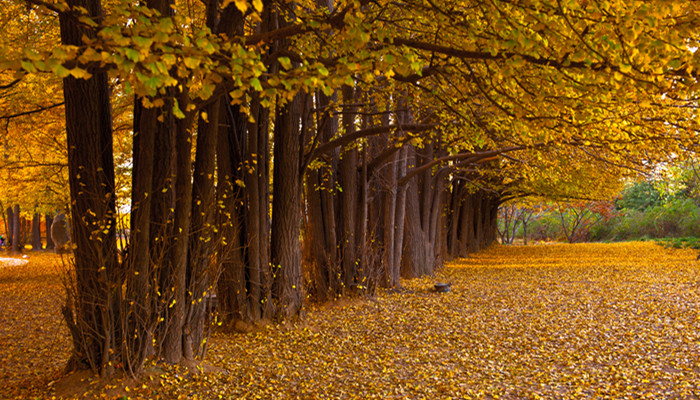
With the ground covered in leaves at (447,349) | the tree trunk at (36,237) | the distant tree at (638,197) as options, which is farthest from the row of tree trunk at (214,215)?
the distant tree at (638,197)

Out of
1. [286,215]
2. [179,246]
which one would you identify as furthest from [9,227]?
[179,246]

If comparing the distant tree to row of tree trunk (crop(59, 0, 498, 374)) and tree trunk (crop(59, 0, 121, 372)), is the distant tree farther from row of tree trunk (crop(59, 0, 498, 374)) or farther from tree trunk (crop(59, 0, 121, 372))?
tree trunk (crop(59, 0, 121, 372))

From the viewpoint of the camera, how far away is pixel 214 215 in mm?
7047

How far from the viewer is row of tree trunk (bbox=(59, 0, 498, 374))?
5.24 metres

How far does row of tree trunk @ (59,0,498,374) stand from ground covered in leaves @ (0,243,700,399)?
47cm

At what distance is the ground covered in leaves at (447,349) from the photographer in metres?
5.45

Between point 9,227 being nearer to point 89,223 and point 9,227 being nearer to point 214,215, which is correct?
point 214,215

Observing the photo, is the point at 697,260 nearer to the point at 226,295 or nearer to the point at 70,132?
the point at 226,295

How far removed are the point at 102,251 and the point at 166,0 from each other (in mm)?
2526

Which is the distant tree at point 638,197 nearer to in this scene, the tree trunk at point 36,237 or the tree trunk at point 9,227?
the tree trunk at point 36,237

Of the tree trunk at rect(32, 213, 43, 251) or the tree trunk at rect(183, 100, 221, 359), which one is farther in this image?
the tree trunk at rect(32, 213, 43, 251)

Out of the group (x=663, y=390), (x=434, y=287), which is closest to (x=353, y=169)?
(x=434, y=287)

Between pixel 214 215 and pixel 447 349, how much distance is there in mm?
3486

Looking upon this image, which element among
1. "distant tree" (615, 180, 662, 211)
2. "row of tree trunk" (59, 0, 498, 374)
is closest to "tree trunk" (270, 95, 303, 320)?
"row of tree trunk" (59, 0, 498, 374)
